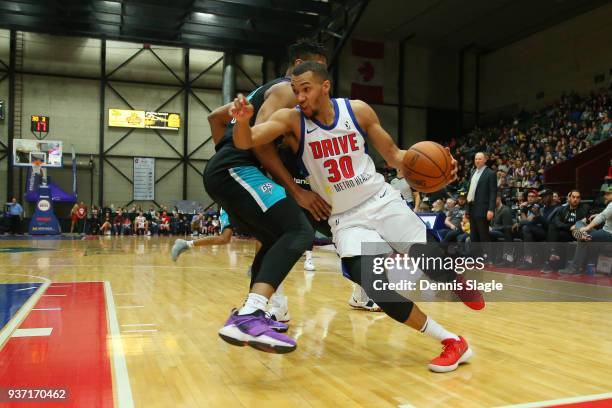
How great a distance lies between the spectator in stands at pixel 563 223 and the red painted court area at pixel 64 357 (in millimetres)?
5989

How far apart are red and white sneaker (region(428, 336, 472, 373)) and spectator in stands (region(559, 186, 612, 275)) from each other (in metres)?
4.82

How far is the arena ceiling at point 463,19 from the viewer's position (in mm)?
18906

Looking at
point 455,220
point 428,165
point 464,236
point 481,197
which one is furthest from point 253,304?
point 455,220

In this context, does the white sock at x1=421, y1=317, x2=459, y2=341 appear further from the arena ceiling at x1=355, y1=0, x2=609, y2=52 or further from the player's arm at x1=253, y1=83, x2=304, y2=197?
the arena ceiling at x1=355, y1=0, x2=609, y2=52

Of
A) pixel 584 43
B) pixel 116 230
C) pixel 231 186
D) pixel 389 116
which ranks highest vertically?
pixel 584 43

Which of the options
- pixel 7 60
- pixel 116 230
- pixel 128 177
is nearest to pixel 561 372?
pixel 116 230

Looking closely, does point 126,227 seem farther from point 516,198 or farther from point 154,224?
point 516,198

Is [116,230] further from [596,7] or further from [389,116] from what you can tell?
[596,7]

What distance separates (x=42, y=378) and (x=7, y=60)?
833 inches

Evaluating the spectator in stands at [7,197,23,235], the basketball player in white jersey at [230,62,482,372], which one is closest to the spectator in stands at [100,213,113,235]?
the spectator in stands at [7,197,23,235]

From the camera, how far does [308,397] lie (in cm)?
224

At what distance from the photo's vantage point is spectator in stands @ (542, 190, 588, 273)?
7.40 meters

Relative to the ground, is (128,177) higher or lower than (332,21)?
lower

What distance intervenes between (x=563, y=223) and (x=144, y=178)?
1725 centimetres
